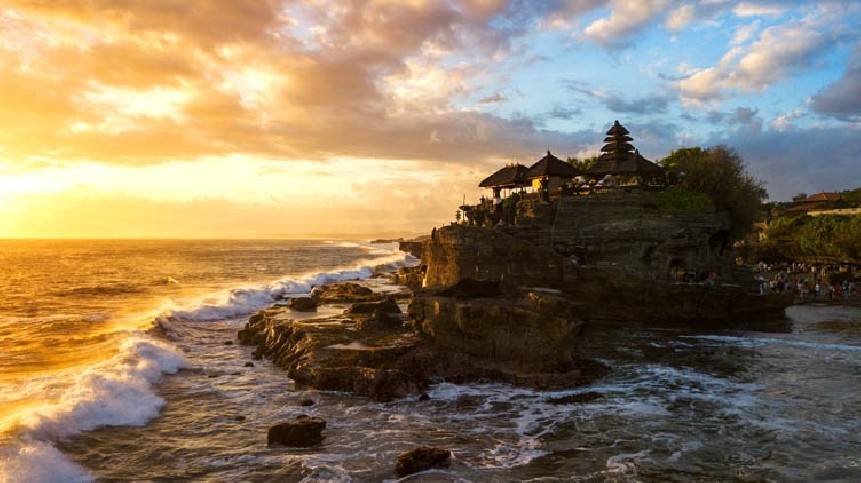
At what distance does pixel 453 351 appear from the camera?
25.1 m

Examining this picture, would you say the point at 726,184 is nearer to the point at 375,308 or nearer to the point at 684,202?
the point at 684,202

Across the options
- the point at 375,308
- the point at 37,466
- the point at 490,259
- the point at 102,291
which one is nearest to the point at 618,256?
the point at 490,259

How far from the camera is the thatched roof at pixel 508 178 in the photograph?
4628cm

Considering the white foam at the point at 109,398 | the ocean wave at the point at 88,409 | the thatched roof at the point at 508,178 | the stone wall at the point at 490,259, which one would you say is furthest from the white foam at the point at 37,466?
→ the thatched roof at the point at 508,178

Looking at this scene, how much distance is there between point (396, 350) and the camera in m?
24.3

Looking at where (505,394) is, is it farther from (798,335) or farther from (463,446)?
(798,335)

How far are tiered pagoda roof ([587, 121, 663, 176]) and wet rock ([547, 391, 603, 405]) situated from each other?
2392 cm

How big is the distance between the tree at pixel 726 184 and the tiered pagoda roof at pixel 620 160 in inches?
106

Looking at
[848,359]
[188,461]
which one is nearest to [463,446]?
[188,461]

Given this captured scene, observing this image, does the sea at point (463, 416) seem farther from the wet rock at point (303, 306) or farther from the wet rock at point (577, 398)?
the wet rock at point (303, 306)

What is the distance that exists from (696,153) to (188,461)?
45044 mm

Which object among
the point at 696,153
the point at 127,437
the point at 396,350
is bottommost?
the point at 127,437

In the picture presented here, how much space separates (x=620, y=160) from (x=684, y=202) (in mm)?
6982

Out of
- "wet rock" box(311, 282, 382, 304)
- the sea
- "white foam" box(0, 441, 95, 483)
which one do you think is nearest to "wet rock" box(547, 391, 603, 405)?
the sea
